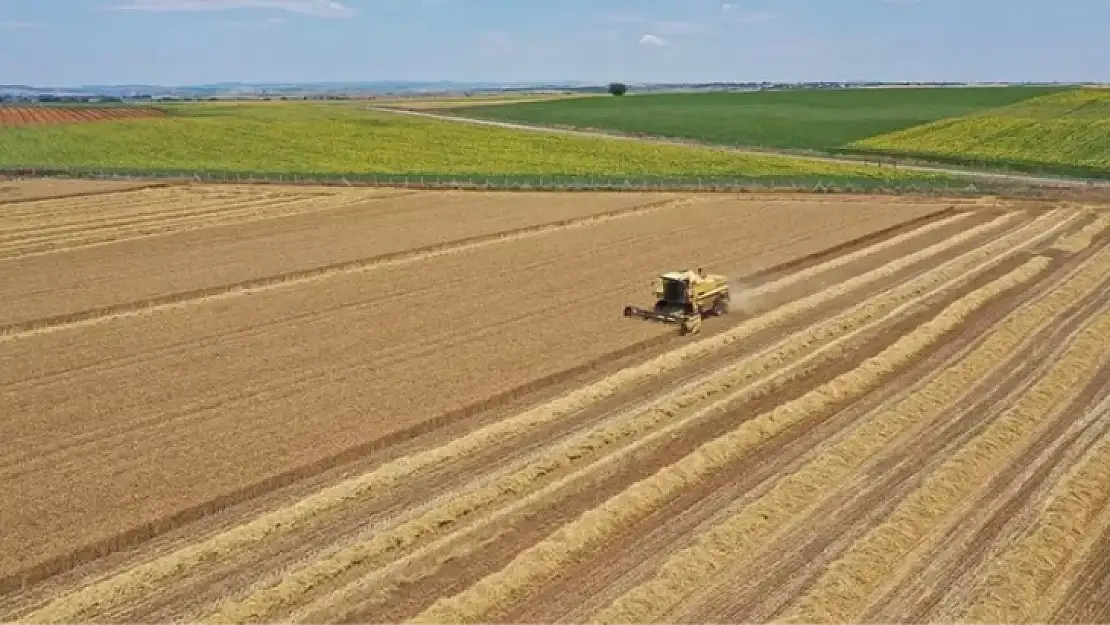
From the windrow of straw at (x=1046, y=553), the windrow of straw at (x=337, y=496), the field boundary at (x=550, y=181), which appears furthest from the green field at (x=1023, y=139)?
the windrow of straw at (x=1046, y=553)

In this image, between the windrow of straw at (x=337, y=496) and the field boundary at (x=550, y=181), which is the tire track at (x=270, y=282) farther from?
Result: the windrow of straw at (x=337, y=496)

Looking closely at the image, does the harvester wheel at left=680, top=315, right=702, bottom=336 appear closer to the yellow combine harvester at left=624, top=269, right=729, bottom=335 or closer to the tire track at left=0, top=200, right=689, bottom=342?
the yellow combine harvester at left=624, top=269, right=729, bottom=335

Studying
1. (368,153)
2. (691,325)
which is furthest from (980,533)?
(368,153)

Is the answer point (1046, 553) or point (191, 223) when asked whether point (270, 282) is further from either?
point (1046, 553)

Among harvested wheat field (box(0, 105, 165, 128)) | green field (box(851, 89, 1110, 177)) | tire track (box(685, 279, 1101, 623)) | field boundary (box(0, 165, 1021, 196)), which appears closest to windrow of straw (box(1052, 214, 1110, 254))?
field boundary (box(0, 165, 1021, 196))

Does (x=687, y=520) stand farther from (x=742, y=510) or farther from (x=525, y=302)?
(x=525, y=302)

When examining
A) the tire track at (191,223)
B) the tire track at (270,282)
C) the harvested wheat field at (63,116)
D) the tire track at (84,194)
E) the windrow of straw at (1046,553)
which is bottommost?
the harvested wheat field at (63,116)

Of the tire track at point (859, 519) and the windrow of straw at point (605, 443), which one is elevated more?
the tire track at point (859, 519)
